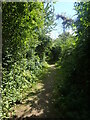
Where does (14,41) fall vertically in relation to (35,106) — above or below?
above

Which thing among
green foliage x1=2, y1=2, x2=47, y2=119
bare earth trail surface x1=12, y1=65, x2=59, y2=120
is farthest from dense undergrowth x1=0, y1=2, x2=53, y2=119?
bare earth trail surface x1=12, y1=65, x2=59, y2=120

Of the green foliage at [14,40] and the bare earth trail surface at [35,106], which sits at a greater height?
the green foliage at [14,40]

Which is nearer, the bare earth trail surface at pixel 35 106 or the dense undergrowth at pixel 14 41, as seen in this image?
the bare earth trail surface at pixel 35 106

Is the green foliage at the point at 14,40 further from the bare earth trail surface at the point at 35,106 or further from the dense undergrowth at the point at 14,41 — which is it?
the bare earth trail surface at the point at 35,106

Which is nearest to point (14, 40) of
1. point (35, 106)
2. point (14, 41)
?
point (14, 41)

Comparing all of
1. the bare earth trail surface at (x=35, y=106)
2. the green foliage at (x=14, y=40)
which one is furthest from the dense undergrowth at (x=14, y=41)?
the bare earth trail surface at (x=35, y=106)

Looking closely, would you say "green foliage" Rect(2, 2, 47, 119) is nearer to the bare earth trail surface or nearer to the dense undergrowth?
the dense undergrowth

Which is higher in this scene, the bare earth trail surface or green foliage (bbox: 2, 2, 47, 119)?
green foliage (bbox: 2, 2, 47, 119)

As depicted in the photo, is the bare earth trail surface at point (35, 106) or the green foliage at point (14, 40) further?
the green foliage at point (14, 40)

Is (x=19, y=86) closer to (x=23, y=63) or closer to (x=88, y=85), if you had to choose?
(x=23, y=63)

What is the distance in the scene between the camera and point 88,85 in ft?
8.06

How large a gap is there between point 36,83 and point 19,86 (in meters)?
2.15

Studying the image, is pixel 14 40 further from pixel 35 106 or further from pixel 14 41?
pixel 35 106

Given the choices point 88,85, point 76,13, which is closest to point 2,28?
point 76,13
